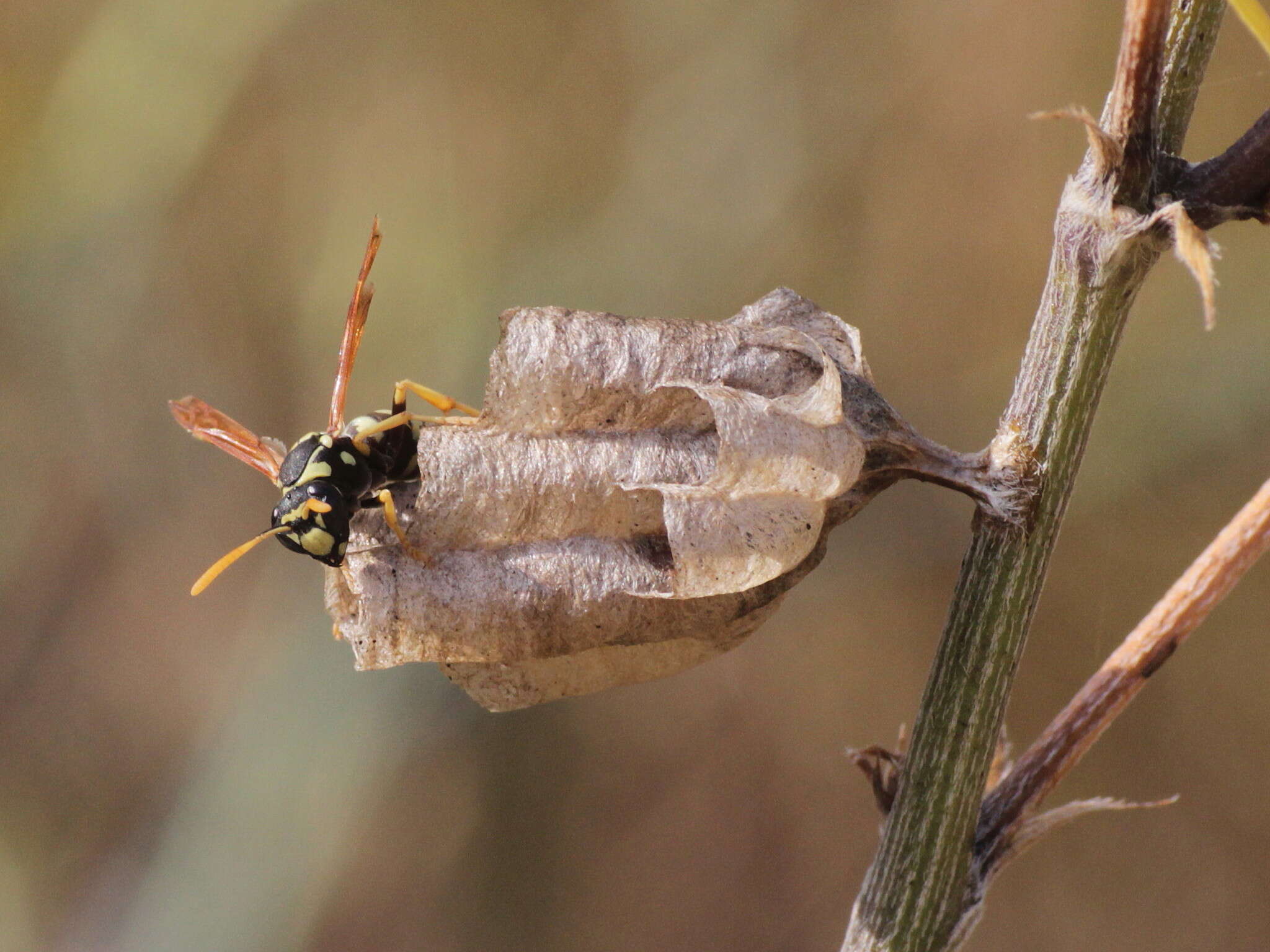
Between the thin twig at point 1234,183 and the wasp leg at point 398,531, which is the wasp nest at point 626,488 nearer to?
the wasp leg at point 398,531

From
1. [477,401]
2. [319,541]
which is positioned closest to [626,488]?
[319,541]

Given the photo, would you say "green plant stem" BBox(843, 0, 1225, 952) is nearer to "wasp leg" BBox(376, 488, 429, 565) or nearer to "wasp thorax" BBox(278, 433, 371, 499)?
"wasp leg" BBox(376, 488, 429, 565)

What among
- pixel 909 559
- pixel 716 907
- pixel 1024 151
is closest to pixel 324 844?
pixel 716 907

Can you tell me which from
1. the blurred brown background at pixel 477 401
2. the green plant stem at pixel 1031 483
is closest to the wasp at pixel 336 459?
the green plant stem at pixel 1031 483

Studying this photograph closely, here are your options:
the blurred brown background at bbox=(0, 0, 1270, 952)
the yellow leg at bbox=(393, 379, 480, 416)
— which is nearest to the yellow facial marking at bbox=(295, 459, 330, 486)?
the yellow leg at bbox=(393, 379, 480, 416)

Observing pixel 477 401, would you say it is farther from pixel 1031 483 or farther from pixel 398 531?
pixel 1031 483
